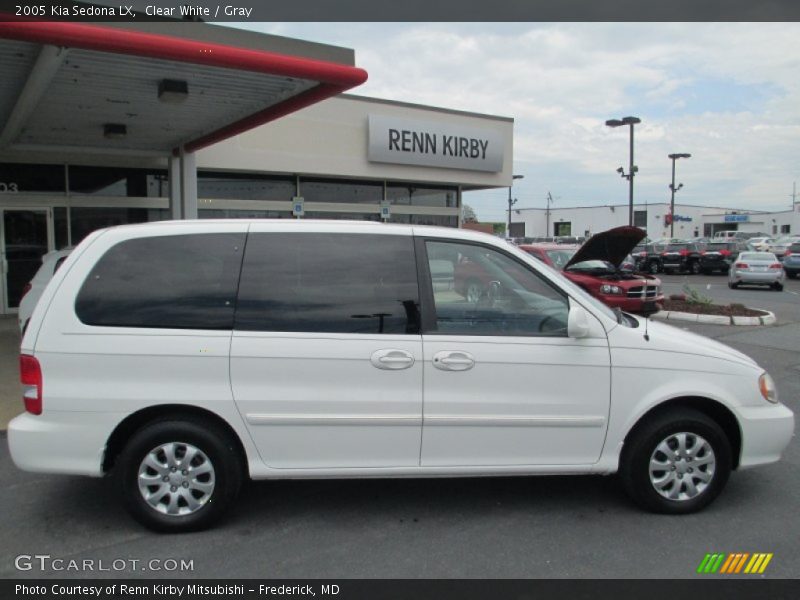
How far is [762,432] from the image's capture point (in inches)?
156

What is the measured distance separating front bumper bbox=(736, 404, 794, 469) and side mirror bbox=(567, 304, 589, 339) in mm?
1163

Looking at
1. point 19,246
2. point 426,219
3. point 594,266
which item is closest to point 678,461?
point 594,266

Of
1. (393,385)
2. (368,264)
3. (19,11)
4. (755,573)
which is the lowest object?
(755,573)

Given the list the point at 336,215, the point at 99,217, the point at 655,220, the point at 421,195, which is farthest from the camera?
the point at 655,220

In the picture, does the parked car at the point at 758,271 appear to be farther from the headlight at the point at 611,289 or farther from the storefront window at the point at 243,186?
the storefront window at the point at 243,186

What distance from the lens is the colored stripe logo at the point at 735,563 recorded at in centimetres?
331

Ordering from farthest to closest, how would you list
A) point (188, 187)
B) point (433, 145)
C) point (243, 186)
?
point (433, 145) < point (243, 186) < point (188, 187)

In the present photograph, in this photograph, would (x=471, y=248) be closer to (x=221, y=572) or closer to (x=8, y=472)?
(x=221, y=572)

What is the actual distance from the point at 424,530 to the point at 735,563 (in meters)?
1.72

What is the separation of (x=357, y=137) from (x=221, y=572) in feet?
43.9

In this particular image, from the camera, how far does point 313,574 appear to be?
10.7 ft

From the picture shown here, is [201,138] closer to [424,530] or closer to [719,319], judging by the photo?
[424,530]

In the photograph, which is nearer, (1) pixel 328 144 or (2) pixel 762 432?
(2) pixel 762 432
